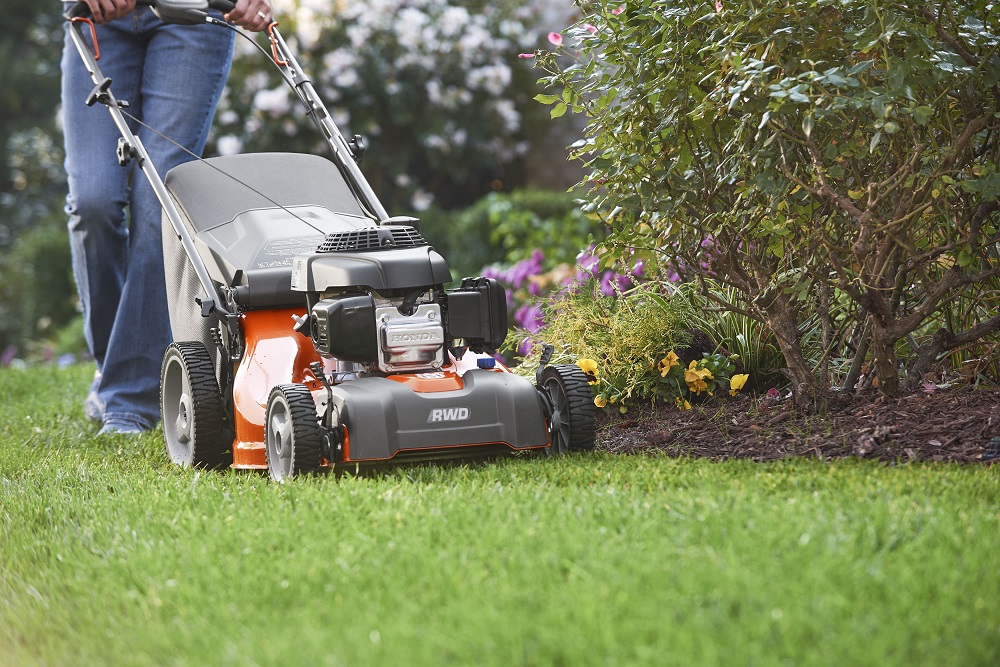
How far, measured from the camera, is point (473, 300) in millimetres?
3264

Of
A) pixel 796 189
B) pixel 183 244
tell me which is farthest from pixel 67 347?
pixel 796 189

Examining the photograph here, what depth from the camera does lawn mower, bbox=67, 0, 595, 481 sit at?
9.84 ft

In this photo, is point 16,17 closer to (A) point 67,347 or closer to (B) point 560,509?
(A) point 67,347

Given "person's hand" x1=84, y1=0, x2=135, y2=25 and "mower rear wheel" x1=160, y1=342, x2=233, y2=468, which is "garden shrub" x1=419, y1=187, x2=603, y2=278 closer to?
"person's hand" x1=84, y1=0, x2=135, y2=25

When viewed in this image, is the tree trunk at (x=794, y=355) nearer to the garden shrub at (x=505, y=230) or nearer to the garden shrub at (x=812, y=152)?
the garden shrub at (x=812, y=152)

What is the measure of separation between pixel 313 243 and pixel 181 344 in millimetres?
512

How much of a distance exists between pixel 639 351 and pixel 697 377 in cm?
22

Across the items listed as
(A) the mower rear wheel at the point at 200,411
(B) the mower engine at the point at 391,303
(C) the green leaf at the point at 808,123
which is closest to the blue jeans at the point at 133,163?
(A) the mower rear wheel at the point at 200,411

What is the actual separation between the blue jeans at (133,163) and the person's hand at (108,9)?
27 centimetres

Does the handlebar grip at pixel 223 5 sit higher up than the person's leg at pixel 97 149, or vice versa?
the handlebar grip at pixel 223 5

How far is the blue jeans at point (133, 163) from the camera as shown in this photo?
4.33 meters

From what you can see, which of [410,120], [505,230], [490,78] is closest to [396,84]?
[410,120]

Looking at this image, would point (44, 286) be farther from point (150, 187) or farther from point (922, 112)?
point (922, 112)

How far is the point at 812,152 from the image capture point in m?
3.06
